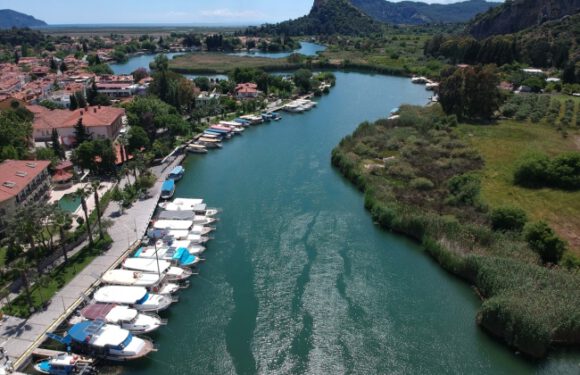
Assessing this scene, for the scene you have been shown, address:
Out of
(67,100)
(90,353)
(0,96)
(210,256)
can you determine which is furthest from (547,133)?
(0,96)

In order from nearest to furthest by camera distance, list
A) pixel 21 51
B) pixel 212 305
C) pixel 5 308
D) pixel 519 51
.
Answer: pixel 5 308, pixel 212 305, pixel 519 51, pixel 21 51

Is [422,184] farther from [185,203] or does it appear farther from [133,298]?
[133,298]

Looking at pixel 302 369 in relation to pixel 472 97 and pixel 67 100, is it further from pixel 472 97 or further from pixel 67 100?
pixel 67 100

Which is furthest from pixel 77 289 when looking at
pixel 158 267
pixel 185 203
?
pixel 185 203

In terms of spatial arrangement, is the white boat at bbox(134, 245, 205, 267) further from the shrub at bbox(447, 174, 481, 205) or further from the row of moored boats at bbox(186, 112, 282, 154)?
the row of moored boats at bbox(186, 112, 282, 154)

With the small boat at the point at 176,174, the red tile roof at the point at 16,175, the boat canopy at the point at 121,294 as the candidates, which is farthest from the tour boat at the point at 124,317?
the small boat at the point at 176,174

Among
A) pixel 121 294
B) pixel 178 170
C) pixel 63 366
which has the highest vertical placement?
pixel 178 170
